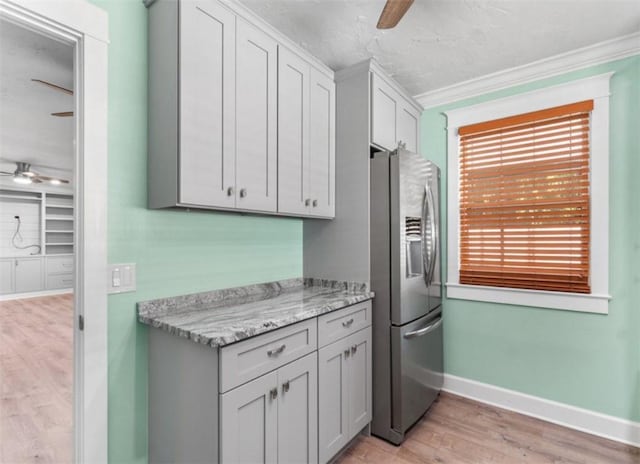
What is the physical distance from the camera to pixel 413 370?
222cm

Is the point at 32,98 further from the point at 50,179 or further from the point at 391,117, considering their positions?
the point at 50,179

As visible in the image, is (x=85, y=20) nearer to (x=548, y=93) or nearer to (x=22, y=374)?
(x=548, y=93)

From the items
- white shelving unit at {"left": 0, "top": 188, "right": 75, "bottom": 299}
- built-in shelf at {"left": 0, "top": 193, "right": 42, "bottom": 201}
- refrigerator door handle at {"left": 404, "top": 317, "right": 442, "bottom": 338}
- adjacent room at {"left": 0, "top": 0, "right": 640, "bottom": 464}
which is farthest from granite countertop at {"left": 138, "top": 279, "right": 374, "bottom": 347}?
built-in shelf at {"left": 0, "top": 193, "right": 42, "bottom": 201}

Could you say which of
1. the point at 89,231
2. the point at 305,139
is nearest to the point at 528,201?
the point at 305,139

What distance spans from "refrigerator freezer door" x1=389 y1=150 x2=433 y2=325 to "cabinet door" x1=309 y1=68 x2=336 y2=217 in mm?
441

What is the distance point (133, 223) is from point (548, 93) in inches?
114

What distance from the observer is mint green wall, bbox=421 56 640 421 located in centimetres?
214

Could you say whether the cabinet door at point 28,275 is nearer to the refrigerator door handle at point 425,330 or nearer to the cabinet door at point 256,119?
the cabinet door at point 256,119

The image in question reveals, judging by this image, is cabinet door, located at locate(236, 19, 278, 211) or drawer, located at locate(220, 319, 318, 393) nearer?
drawer, located at locate(220, 319, 318, 393)

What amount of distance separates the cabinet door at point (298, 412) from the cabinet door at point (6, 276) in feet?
25.7

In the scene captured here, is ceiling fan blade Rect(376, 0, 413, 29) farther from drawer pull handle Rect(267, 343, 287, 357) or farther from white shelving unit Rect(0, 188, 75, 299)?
white shelving unit Rect(0, 188, 75, 299)

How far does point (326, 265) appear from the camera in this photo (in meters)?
2.45

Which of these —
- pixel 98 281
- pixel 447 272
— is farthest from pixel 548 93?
pixel 98 281

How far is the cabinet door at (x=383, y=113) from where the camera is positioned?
228 cm
